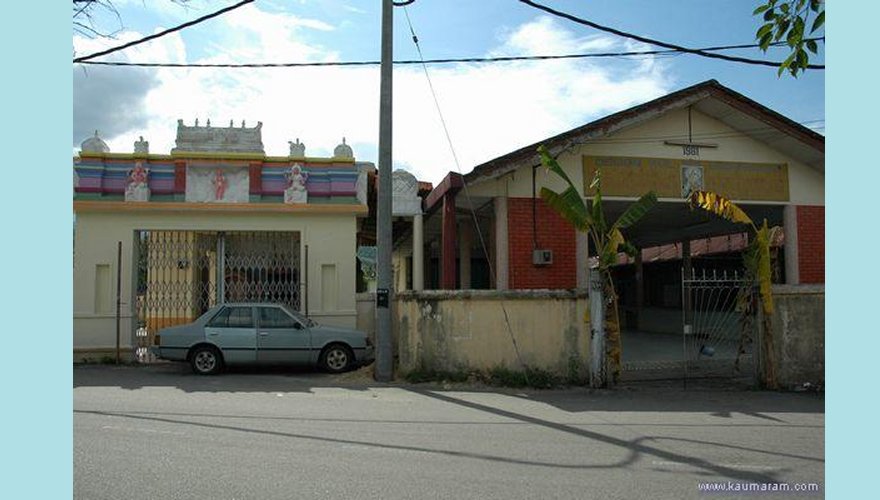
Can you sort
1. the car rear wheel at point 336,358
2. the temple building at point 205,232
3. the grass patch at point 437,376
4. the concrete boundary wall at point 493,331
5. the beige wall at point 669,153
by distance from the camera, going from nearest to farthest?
the concrete boundary wall at point 493,331 → the grass patch at point 437,376 → the car rear wheel at point 336,358 → the beige wall at point 669,153 → the temple building at point 205,232

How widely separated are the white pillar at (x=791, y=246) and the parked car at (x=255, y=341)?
10202 millimetres

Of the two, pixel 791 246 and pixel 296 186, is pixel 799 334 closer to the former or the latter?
pixel 791 246

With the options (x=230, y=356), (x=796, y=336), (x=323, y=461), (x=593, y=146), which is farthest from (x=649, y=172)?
(x=323, y=461)

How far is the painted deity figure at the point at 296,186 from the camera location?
15586mm

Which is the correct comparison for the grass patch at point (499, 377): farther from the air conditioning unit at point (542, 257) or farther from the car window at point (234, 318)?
the car window at point (234, 318)

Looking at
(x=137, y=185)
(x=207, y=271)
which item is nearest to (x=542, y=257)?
(x=207, y=271)

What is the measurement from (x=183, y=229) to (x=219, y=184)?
4.36ft

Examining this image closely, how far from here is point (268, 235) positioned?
1598 centimetres

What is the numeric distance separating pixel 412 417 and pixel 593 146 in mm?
8734

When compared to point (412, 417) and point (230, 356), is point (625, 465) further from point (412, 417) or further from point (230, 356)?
point (230, 356)

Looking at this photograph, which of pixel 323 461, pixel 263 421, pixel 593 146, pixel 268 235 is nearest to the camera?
pixel 323 461

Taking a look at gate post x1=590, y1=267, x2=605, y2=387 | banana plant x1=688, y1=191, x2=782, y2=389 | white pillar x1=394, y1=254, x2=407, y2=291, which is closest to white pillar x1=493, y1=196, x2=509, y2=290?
gate post x1=590, y1=267, x2=605, y2=387

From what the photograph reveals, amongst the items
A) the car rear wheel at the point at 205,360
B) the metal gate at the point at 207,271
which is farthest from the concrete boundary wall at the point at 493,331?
the metal gate at the point at 207,271

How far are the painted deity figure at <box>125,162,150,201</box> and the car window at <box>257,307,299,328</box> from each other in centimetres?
471
